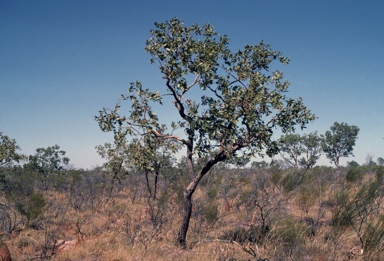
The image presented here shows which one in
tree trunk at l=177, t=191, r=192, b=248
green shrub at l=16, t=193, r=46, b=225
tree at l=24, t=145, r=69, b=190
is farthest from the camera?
tree at l=24, t=145, r=69, b=190

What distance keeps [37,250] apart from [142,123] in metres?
5.17

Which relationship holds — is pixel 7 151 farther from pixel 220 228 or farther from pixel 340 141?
Result: pixel 340 141

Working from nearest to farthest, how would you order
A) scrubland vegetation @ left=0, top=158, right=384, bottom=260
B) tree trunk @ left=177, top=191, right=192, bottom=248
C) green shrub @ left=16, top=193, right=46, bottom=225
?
scrubland vegetation @ left=0, top=158, right=384, bottom=260 → tree trunk @ left=177, top=191, right=192, bottom=248 → green shrub @ left=16, top=193, right=46, bottom=225

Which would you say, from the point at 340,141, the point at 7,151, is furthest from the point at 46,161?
the point at 340,141

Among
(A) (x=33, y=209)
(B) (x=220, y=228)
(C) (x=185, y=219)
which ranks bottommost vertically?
(B) (x=220, y=228)

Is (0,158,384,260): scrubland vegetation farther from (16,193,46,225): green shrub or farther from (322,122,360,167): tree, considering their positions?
(322,122,360,167): tree

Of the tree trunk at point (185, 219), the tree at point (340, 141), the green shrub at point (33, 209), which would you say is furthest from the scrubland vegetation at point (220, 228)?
the tree at point (340, 141)

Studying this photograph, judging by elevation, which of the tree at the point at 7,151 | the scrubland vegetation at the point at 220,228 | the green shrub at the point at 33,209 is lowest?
the scrubland vegetation at the point at 220,228

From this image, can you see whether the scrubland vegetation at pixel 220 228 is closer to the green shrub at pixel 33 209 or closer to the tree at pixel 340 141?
the green shrub at pixel 33 209

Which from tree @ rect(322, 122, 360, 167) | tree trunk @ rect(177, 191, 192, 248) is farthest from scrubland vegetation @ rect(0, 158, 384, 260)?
tree @ rect(322, 122, 360, 167)

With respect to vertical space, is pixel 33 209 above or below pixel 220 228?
above

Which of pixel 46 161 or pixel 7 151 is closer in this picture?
pixel 7 151

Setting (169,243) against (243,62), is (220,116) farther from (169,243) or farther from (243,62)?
(169,243)

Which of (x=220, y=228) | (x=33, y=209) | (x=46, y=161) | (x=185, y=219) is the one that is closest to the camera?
(x=185, y=219)
